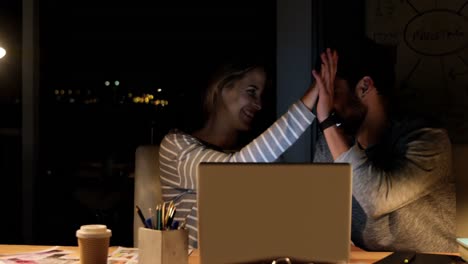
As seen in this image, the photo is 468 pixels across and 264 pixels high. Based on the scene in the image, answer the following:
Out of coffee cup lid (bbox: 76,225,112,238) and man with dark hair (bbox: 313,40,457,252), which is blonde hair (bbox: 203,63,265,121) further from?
coffee cup lid (bbox: 76,225,112,238)

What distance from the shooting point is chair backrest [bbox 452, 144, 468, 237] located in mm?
2471

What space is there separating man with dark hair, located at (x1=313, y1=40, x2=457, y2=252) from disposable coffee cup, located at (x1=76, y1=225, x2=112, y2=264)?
1.32 meters

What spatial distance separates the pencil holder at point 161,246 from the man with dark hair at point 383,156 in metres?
1.28

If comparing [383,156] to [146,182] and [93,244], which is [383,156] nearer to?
[146,182]

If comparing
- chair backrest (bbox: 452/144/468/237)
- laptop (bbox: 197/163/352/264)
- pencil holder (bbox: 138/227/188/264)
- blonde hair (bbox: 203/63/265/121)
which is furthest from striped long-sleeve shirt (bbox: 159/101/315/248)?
laptop (bbox: 197/163/352/264)

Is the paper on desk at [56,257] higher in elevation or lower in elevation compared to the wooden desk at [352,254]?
higher

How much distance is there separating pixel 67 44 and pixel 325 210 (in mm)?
1945

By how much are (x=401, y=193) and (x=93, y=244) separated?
1.48 metres

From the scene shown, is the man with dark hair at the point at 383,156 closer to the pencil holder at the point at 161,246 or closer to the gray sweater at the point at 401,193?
the gray sweater at the point at 401,193

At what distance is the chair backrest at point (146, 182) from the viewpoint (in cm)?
254

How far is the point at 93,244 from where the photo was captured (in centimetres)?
159

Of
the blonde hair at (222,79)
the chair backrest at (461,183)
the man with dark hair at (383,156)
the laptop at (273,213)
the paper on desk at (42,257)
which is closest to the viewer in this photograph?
the laptop at (273,213)

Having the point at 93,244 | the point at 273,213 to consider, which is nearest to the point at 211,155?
the point at 93,244

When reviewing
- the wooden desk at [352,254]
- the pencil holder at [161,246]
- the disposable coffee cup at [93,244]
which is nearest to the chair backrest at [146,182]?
the wooden desk at [352,254]
